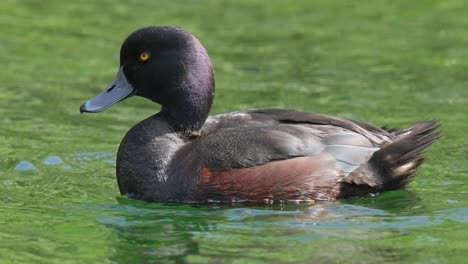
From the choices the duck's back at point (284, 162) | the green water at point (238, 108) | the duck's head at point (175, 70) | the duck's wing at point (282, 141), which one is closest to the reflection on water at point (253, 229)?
the green water at point (238, 108)

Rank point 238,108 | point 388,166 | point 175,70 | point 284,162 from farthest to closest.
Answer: point 238,108 < point 175,70 < point 388,166 < point 284,162

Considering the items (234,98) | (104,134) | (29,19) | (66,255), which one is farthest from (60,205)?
(29,19)

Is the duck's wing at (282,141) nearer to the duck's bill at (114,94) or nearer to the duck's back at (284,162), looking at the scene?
the duck's back at (284,162)

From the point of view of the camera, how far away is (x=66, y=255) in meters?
6.98

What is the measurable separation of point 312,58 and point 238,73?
3.60 feet

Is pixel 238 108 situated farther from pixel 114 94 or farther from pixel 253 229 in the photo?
pixel 253 229

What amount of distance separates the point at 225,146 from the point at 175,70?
33.9 inches

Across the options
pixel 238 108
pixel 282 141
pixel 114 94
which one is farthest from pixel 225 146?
pixel 238 108

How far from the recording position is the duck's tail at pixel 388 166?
27.0 ft

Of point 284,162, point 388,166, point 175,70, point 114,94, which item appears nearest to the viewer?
point 284,162

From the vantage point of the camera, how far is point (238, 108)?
1105 centimetres

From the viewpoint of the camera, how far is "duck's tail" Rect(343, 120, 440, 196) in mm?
8234

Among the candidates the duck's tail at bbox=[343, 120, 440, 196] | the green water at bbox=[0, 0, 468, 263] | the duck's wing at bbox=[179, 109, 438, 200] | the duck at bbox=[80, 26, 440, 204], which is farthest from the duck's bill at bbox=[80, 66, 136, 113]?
the duck's tail at bbox=[343, 120, 440, 196]

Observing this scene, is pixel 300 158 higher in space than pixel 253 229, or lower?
higher
